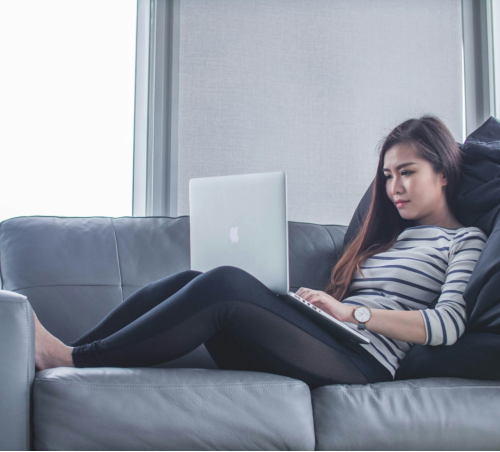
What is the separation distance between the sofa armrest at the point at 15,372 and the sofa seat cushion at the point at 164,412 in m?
0.02

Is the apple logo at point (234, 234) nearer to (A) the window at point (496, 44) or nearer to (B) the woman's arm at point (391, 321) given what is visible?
(B) the woman's arm at point (391, 321)

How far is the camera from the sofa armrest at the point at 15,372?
103cm

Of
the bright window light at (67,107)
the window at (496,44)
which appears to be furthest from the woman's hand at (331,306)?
the window at (496,44)

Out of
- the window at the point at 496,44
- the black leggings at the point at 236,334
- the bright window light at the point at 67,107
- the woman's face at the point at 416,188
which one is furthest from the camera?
the window at the point at 496,44

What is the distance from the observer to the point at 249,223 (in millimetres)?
1273

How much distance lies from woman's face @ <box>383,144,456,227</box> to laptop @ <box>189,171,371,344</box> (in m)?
0.57

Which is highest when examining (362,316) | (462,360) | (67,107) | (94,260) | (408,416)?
(67,107)

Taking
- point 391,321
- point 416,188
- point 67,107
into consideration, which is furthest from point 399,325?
point 67,107

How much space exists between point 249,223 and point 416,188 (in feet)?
2.12

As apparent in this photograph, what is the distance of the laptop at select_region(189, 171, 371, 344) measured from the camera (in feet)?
4.10

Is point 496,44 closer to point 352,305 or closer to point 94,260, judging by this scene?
point 352,305

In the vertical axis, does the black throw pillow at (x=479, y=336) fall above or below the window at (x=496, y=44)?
below

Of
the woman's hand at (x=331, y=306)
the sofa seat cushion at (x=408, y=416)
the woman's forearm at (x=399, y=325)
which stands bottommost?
the sofa seat cushion at (x=408, y=416)

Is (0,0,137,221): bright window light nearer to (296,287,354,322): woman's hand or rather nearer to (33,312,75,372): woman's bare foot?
(33,312,75,372): woman's bare foot
